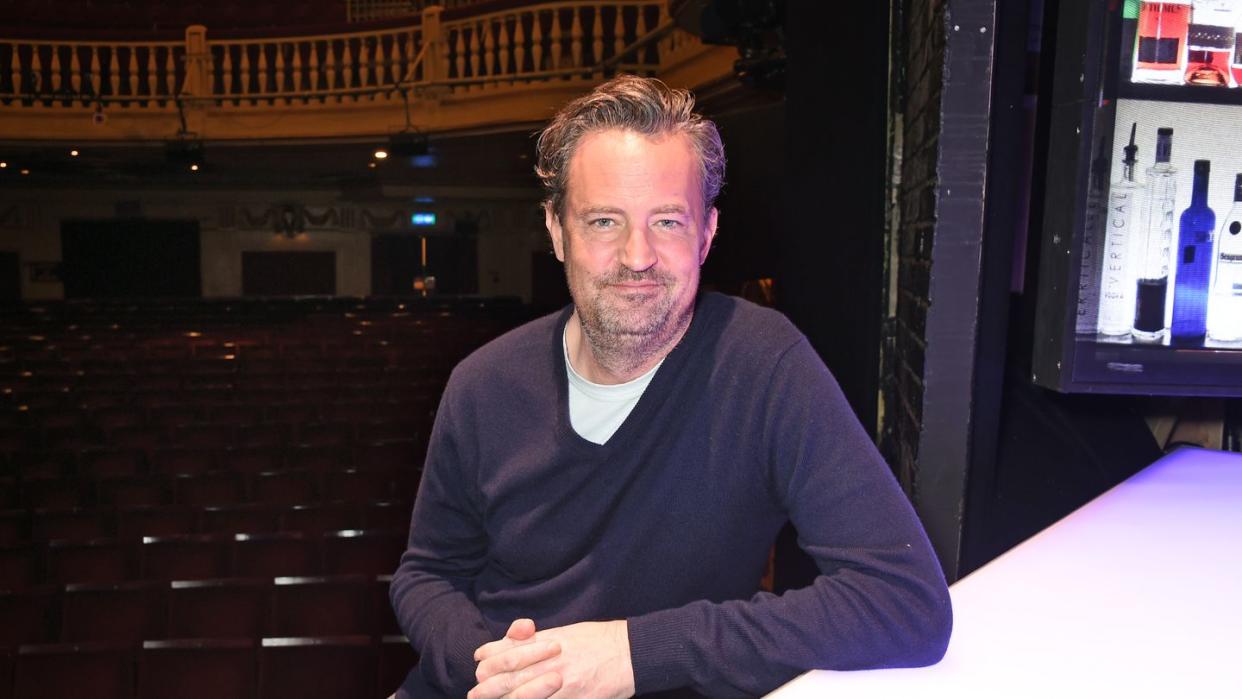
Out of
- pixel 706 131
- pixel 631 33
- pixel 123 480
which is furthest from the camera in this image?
pixel 631 33

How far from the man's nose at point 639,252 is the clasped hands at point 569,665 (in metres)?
0.45

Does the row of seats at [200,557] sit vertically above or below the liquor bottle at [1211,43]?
below

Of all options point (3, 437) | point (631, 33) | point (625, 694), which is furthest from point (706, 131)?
point (631, 33)

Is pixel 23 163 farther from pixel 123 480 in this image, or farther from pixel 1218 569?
pixel 1218 569

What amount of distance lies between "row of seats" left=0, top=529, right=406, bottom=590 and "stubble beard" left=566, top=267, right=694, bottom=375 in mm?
2135

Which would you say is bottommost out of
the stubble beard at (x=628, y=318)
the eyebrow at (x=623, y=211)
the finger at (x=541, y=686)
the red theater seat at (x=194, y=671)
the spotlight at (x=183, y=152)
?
the red theater seat at (x=194, y=671)

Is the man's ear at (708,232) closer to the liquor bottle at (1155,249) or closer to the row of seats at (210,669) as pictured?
the liquor bottle at (1155,249)

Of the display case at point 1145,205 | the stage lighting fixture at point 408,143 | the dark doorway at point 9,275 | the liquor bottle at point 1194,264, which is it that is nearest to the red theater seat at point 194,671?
the display case at point 1145,205

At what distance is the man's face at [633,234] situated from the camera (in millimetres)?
1219

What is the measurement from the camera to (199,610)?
2.68 meters

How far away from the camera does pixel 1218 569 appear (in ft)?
3.12

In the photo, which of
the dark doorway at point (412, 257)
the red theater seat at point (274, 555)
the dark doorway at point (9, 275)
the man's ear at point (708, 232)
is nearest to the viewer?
the man's ear at point (708, 232)

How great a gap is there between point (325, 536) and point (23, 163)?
1162cm

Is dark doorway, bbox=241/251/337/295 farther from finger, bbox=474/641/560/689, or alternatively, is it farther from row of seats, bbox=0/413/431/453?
finger, bbox=474/641/560/689
